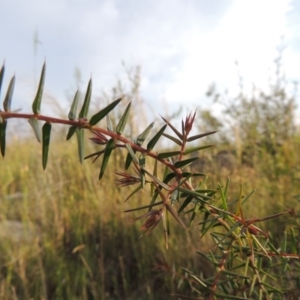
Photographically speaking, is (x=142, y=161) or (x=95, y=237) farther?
(x=95, y=237)

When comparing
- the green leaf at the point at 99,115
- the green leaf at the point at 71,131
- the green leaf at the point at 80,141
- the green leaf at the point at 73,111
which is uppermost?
the green leaf at the point at 73,111

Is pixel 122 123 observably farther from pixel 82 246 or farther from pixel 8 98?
pixel 82 246

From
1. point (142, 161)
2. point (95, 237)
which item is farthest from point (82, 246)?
point (142, 161)

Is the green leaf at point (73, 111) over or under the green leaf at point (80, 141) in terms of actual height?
over

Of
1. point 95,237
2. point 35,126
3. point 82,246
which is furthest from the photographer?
point 95,237

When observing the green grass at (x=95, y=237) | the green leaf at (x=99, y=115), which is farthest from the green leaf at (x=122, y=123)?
the green grass at (x=95, y=237)

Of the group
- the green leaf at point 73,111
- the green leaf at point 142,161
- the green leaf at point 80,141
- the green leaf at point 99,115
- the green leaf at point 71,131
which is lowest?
the green leaf at point 142,161

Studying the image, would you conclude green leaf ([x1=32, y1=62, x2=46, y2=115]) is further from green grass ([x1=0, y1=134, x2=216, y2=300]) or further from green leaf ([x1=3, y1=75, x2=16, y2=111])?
green grass ([x1=0, y1=134, x2=216, y2=300])

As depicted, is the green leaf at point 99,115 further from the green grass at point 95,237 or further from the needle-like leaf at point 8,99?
the green grass at point 95,237

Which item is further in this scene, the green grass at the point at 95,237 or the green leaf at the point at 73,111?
the green grass at the point at 95,237

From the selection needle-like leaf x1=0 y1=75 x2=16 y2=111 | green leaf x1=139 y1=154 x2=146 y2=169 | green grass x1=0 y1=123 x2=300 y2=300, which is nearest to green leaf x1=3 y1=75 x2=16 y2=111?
needle-like leaf x1=0 y1=75 x2=16 y2=111

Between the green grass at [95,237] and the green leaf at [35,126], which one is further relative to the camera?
the green grass at [95,237]

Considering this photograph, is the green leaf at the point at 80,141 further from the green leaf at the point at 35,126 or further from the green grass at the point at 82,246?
the green grass at the point at 82,246

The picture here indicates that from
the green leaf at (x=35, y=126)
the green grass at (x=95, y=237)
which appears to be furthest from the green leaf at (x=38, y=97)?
the green grass at (x=95, y=237)
